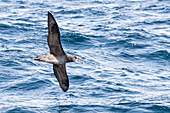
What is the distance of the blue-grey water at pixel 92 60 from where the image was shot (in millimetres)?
12664

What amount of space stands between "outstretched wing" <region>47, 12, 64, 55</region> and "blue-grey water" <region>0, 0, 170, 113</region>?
263 cm

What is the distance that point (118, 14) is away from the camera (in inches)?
995

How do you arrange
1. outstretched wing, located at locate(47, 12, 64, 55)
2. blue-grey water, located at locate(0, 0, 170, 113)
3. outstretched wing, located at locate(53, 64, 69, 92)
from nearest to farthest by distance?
outstretched wing, located at locate(47, 12, 64, 55) < outstretched wing, located at locate(53, 64, 69, 92) < blue-grey water, located at locate(0, 0, 170, 113)

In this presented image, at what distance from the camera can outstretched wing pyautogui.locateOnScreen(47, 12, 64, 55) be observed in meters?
10.0

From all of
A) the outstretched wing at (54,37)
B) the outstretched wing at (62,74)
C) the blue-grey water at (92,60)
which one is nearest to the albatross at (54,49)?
the outstretched wing at (54,37)

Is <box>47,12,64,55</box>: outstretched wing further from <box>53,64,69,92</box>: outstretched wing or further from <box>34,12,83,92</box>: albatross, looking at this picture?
<box>53,64,69,92</box>: outstretched wing

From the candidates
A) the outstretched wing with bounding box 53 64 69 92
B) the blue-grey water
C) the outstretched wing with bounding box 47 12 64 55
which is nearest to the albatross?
the outstretched wing with bounding box 47 12 64 55

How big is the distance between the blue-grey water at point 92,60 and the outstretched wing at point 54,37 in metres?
2.63

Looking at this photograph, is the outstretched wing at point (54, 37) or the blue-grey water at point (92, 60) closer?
the outstretched wing at point (54, 37)

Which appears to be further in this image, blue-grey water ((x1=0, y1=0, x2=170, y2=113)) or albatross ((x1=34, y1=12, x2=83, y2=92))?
blue-grey water ((x1=0, y1=0, x2=170, y2=113))

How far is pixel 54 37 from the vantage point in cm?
1026

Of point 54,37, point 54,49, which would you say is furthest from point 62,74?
point 54,37

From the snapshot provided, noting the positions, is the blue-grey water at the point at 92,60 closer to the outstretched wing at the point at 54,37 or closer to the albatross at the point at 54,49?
the albatross at the point at 54,49

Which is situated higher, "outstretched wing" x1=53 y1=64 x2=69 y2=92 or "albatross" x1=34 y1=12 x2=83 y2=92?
"albatross" x1=34 y1=12 x2=83 y2=92
